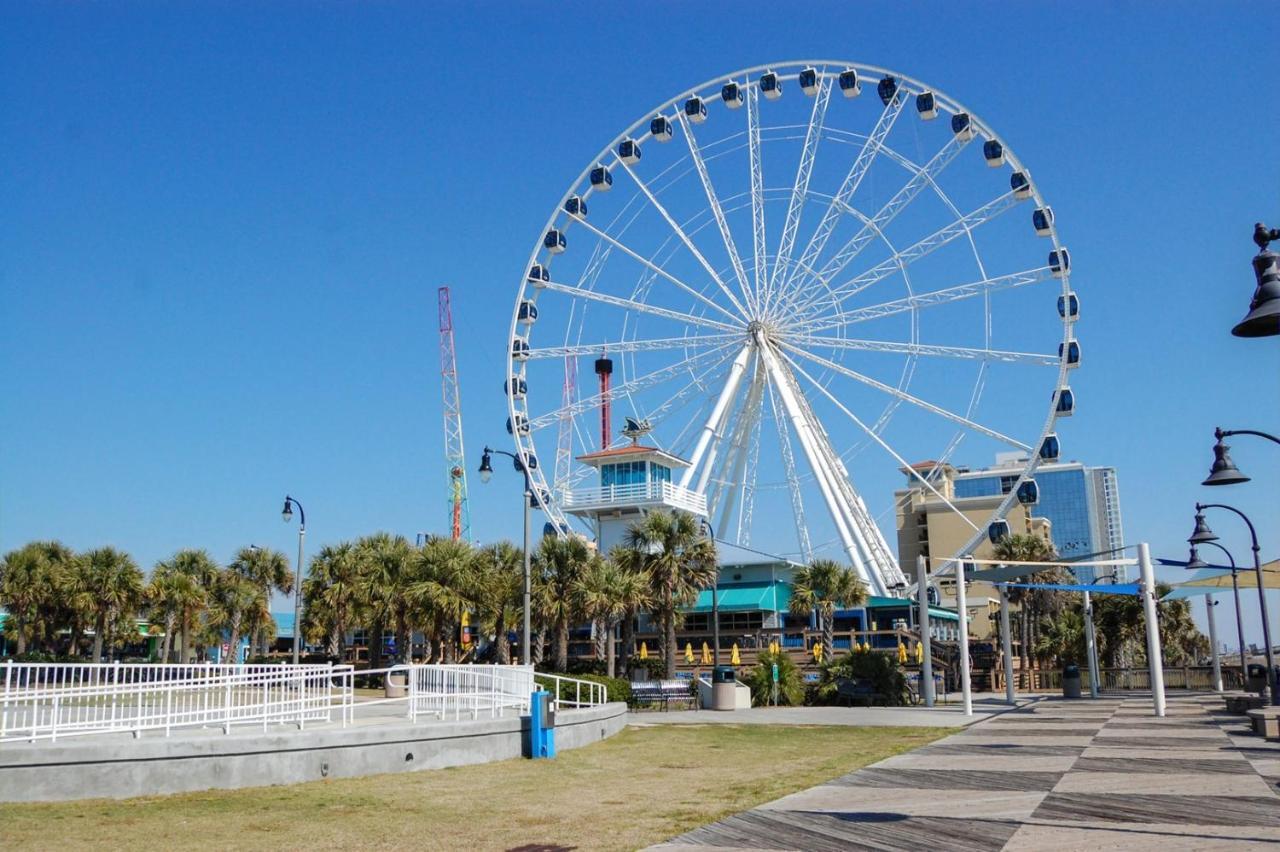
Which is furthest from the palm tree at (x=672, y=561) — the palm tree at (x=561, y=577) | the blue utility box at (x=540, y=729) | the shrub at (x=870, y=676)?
the blue utility box at (x=540, y=729)

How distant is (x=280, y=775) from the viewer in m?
14.7

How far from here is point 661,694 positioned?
122ft

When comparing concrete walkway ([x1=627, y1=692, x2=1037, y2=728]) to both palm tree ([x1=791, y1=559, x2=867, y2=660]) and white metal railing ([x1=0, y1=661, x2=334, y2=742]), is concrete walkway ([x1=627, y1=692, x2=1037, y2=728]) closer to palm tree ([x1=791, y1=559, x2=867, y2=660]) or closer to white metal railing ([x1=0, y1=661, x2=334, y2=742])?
white metal railing ([x1=0, y1=661, x2=334, y2=742])

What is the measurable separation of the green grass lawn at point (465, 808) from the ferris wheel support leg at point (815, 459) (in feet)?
86.5

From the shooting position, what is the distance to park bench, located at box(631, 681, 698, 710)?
121 ft

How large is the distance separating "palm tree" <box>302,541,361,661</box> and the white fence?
3150 centimetres

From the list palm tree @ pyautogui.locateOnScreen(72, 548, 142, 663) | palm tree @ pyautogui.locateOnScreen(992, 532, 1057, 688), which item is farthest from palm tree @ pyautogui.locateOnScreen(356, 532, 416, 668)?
palm tree @ pyautogui.locateOnScreen(992, 532, 1057, 688)

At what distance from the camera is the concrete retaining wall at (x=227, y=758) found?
42.3 ft

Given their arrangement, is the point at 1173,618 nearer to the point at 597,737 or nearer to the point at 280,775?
the point at 597,737

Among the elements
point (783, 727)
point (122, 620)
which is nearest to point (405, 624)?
point (122, 620)

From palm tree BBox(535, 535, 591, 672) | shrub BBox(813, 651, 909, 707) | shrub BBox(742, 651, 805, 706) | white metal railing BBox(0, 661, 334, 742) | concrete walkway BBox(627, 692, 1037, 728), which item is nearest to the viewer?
white metal railing BBox(0, 661, 334, 742)

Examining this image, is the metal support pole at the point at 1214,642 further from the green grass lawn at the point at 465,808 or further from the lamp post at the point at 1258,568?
the green grass lawn at the point at 465,808

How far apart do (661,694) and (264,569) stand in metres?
36.8

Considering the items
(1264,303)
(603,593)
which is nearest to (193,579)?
(603,593)
